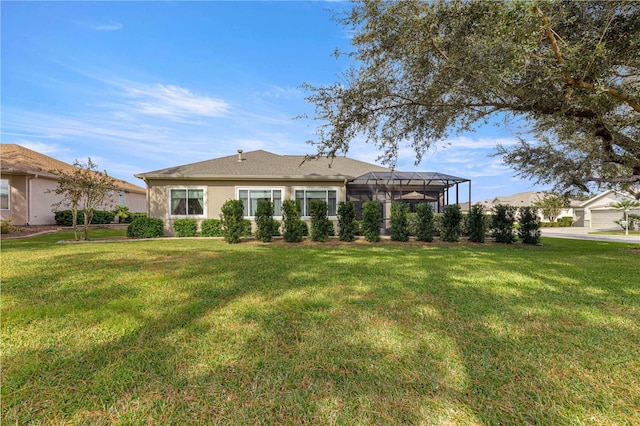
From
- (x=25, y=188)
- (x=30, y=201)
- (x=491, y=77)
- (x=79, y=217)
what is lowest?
(x=79, y=217)

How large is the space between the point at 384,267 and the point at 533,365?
13.5ft

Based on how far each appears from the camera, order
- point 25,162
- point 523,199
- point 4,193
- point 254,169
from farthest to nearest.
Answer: point 523,199
point 25,162
point 4,193
point 254,169

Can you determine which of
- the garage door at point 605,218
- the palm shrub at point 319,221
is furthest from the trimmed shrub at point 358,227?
the garage door at point 605,218

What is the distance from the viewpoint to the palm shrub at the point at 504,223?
11.9m

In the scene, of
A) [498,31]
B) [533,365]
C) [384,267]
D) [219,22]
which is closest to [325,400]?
[533,365]

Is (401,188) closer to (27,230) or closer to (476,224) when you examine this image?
(476,224)

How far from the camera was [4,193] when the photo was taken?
15578 millimetres

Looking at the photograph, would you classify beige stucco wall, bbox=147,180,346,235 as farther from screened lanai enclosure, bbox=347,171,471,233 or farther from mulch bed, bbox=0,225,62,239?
mulch bed, bbox=0,225,62,239

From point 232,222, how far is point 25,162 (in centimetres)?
1582

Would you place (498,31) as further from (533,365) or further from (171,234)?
(171,234)

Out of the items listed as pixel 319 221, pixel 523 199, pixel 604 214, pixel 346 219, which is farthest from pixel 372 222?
pixel 523 199

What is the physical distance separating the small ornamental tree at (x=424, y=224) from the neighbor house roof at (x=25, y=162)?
18.0 meters

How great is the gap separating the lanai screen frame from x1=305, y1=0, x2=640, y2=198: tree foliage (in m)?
6.03

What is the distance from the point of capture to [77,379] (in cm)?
211
